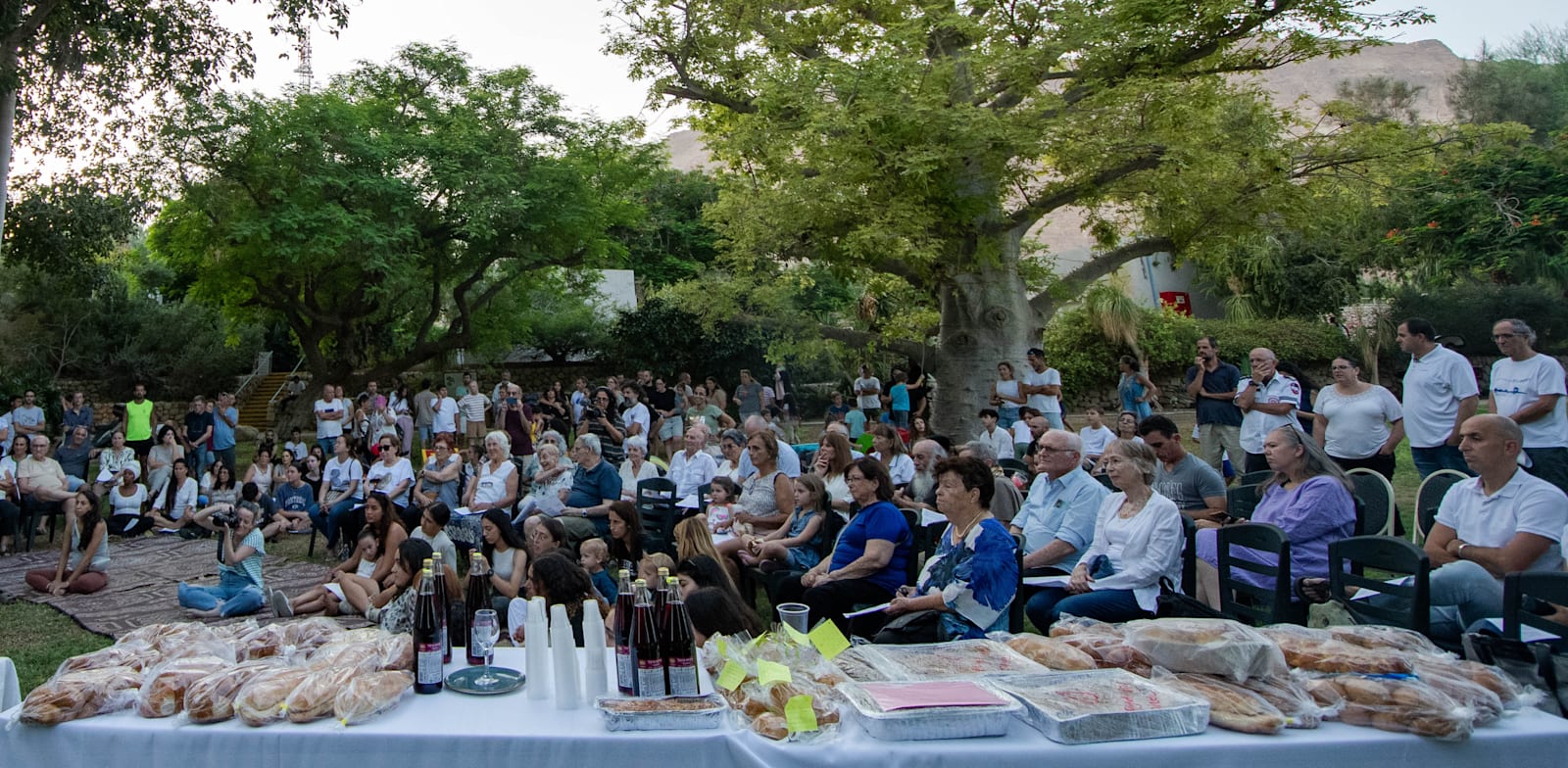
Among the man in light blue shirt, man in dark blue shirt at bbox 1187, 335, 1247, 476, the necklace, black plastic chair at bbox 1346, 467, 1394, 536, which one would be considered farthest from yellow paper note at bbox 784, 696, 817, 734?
man in dark blue shirt at bbox 1187, 335, 1247, 476

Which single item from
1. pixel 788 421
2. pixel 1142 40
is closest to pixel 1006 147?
pixel 1142 40

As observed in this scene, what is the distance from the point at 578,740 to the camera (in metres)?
2.32

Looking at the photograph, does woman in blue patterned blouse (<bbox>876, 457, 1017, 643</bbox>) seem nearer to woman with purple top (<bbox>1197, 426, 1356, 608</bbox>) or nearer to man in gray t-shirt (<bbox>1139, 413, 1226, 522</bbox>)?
woman with purple top (<bbox>1197, 426, 1356, 608</bbox>)

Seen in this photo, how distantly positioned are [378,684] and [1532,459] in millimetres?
5963

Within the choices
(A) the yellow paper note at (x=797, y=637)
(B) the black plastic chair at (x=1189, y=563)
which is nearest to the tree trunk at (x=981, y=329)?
(B) the black plastic chair at (x=1189, y=563)

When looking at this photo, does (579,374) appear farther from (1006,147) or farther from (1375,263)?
(1375,263)

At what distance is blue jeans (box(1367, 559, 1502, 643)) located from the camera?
3465 mm

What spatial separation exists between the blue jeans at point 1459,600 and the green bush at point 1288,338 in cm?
1979

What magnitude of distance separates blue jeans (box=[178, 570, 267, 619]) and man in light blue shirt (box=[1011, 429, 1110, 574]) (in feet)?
16.8

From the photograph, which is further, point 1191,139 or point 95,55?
point 1191,139

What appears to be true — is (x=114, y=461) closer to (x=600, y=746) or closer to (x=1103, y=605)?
(x=1103, y=605)

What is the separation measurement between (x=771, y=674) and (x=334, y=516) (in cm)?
799

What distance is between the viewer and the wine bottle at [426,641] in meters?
2.68

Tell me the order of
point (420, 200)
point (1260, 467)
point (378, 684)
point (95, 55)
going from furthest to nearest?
point (420, 200), point (95, 55), point (1260, 467), point (378, 684)
